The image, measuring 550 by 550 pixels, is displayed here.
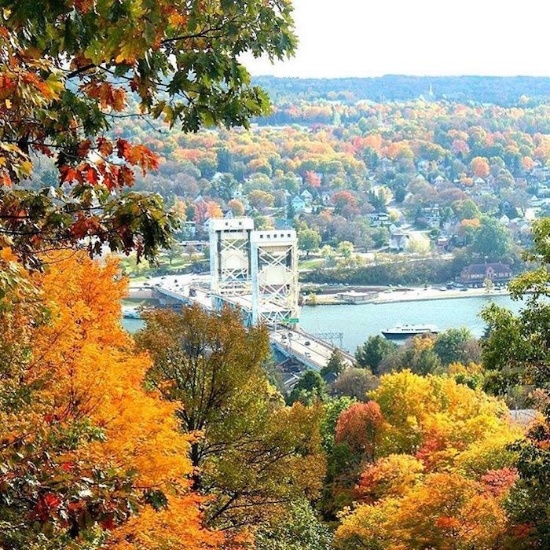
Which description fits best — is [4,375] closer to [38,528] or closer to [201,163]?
[38,528]

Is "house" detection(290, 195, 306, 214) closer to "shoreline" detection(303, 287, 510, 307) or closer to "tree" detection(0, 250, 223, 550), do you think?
"shoreline" detection(303, 287, 510, 307)

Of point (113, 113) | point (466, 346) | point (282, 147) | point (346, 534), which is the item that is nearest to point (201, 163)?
point (282, 147)

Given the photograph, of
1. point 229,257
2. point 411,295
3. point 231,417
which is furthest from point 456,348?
point 411,295

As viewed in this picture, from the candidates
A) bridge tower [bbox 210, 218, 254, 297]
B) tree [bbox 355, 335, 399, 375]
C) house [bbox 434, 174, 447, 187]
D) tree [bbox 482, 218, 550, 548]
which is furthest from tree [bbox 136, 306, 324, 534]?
house [bbox 434, 174, 447, 187]

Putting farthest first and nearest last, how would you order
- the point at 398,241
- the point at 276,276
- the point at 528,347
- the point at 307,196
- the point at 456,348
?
1. the point at 307,196
2. the point at 398,241
3. the point at 276,276
4. the point at 456,348
5. the point at 528,347

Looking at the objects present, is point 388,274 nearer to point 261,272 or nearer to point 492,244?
point 492,244

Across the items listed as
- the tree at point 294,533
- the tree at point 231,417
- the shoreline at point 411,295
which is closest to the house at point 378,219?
the shoreline at point 411,295
